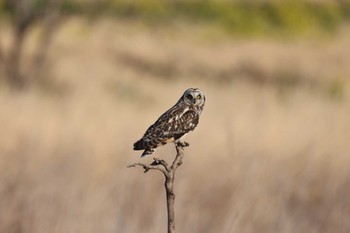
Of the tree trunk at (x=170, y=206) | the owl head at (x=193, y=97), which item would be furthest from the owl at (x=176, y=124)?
the tree trunk at (x=170, y=206)

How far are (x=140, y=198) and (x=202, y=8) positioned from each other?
28.9m

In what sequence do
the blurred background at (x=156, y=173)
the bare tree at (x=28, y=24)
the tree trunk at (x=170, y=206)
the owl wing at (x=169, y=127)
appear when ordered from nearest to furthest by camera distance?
1. the tree trunk at (x=170, y=206)
2. the owl wing at (x=169, y=127)
3. the blurred background at (x=156, y=173)
4. the bare tree at (x=28, y=24)

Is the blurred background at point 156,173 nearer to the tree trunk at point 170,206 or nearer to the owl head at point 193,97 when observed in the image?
the owl head at point 193,97

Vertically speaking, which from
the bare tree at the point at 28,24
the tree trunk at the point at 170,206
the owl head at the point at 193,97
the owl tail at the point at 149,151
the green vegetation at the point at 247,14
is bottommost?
the tree trunk at the point at 170,206

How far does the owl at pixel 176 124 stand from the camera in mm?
1572

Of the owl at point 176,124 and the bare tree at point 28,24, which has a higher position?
the bare tree at point 28,24

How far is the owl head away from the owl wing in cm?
3

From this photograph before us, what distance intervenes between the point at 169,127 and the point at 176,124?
0.04m

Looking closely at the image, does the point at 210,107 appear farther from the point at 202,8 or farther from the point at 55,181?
the point at 202,8

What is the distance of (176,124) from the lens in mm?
1658

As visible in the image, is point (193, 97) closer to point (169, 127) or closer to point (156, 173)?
point (169, 127)

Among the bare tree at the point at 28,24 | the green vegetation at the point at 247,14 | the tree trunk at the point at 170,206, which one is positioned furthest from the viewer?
the green vegetation at the point at 247,14

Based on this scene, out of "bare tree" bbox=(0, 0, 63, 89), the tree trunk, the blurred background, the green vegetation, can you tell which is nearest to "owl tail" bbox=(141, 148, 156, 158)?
the tree trunk

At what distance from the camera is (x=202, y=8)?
107 ft
